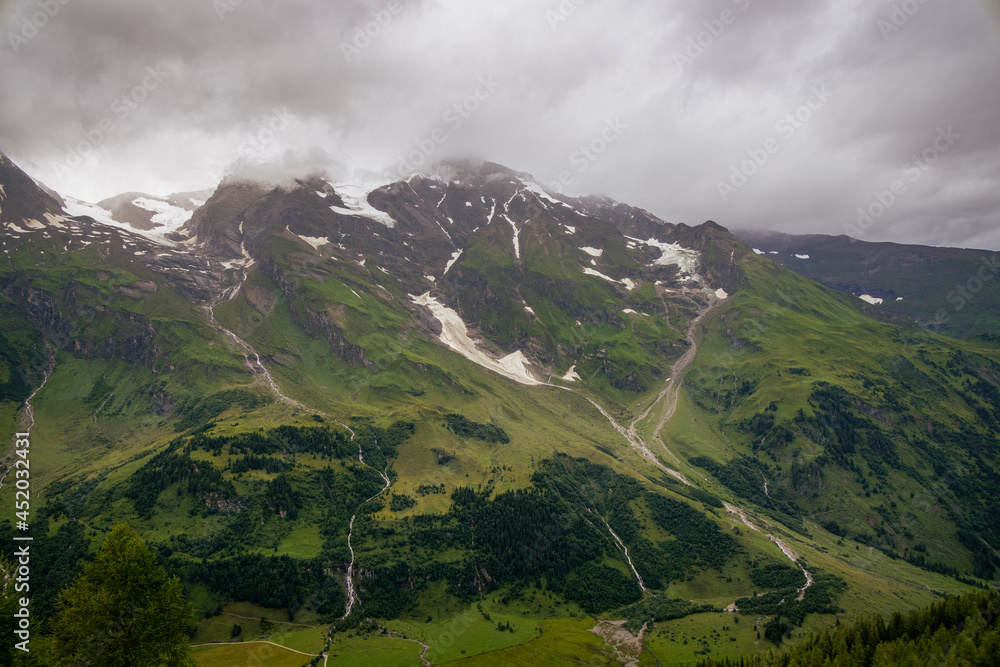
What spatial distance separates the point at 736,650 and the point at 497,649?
72.3m

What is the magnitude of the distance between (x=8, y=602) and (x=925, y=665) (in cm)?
11916

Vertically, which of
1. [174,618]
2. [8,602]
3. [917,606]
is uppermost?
[8,602]

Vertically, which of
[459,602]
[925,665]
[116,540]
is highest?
[116,540]

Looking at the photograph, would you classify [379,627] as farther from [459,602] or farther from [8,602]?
[8,602]

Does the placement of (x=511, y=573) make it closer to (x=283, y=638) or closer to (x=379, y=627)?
(x=379, y=627)

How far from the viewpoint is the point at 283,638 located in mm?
145875

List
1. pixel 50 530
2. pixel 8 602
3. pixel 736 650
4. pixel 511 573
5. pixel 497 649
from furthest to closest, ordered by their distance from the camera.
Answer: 1. pixel 511 573
2. pixel 50 530
3. pixel 497 649
4. pixel 736 650
5. pixel 8 602

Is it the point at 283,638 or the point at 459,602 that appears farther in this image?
the point at 459,602

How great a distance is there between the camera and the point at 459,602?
179375 mm

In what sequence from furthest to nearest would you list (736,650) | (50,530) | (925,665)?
(50,530) < (736,650) < (925,665)

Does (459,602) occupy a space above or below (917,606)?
above

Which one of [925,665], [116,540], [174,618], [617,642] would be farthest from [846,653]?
[116,540]

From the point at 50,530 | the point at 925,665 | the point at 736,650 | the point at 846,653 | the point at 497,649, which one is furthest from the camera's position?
the point at 50,530

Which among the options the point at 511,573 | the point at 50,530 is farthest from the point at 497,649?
the point at 50,530
